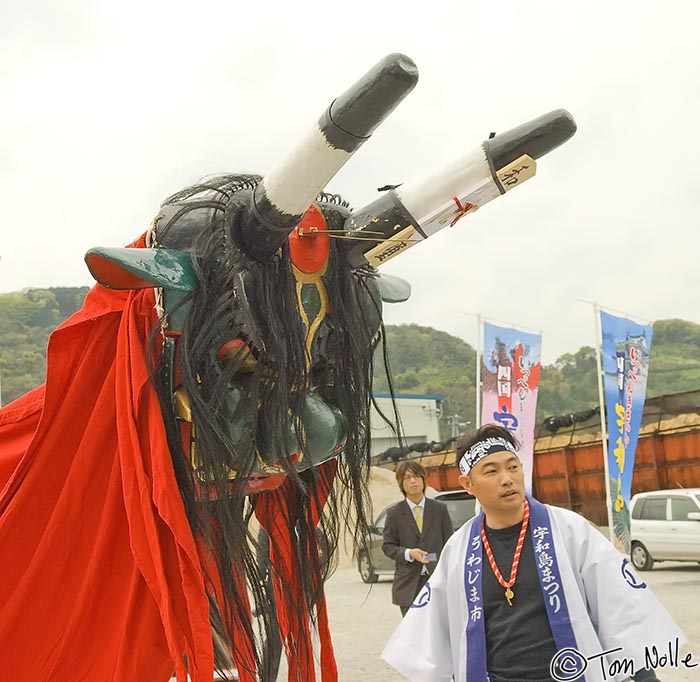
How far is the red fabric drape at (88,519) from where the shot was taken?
179 cm

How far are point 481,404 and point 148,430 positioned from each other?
981 centimetres

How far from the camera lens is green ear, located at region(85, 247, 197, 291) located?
5.36 feet

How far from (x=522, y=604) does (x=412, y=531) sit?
306cm

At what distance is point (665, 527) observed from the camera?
40.6 ft

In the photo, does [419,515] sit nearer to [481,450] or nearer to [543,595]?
[481,450]

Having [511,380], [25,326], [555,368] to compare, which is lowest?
[511,380]

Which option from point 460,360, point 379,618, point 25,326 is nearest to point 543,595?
point 379,618

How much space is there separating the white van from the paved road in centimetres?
28

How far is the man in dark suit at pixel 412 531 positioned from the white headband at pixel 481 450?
2.45 metres

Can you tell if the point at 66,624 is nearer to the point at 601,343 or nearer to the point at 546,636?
the point at 546,636

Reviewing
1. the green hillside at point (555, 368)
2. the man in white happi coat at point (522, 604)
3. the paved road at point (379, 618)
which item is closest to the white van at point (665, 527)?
the paved road at point (379, 618)

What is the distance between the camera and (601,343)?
10.8 m

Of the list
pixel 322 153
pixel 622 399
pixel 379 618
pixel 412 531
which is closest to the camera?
pixel 322 153

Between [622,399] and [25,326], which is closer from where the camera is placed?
[622,399]
